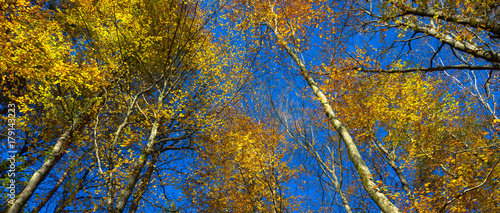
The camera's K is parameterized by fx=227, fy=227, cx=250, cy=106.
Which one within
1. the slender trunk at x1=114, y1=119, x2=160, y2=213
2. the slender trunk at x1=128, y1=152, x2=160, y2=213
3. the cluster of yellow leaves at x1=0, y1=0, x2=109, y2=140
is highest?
the cluster of yellow leaves at x1=0, y1=0, x2=109, y2=140

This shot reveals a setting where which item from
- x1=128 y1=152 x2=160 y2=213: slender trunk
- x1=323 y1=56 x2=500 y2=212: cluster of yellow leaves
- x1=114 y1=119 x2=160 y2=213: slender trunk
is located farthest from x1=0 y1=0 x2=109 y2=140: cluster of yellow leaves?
x1=323 y1=56 x2=500 y2=212: cluster of yellow leaves

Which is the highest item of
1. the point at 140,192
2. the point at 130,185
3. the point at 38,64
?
the point at 38,64

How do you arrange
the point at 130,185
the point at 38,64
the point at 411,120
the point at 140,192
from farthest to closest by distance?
the point at 411,120, the point at 140,192, the point at 38,64, the point at 130,185

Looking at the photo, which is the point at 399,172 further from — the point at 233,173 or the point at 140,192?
the point at 140,192

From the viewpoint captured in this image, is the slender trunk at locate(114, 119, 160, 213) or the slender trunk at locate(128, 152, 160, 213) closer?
the slender trunk at locate(114, 119, 160, 213)

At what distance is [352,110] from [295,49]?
5.29 m

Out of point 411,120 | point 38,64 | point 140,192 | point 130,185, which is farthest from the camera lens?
point 411,120

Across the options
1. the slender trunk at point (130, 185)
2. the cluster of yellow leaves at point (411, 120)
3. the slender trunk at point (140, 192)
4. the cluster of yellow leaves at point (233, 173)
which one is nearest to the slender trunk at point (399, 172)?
the cluster of yellow leaves at point (411, 120)

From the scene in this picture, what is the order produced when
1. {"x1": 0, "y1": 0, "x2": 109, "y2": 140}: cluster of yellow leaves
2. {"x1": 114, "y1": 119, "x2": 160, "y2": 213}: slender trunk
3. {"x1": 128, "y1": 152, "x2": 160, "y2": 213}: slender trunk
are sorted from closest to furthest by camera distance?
1. {"x1": 114, "y1": 119, "x2": 160, "y2": 213}: slender trunk
2. {"x1": 0, "y1": 0, "x2": 109, "y2": 140}: cluster of yellow leaves
3. {"x1": 128, "y1": 152, "x2": 160, "y2": 213}: slender trunk

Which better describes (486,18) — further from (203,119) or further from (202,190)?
(202,190)

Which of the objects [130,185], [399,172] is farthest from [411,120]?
[130,185]

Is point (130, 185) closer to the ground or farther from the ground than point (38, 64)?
closer to the ground

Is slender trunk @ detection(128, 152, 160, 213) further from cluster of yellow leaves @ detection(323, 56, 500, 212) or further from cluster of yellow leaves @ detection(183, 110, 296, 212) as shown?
cluster of yellow leaves @ detection(323, 56, 500, 212)

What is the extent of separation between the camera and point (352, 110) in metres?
10.3
